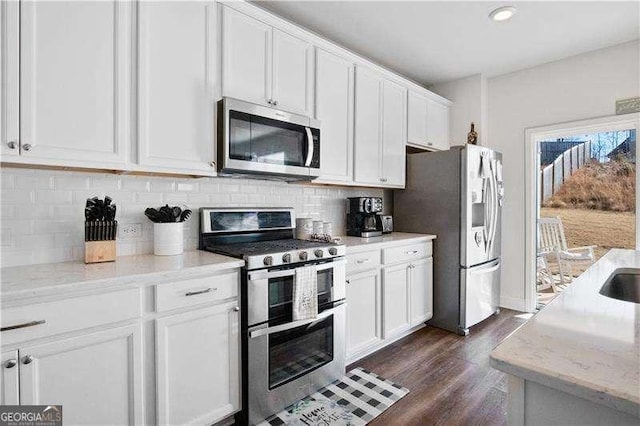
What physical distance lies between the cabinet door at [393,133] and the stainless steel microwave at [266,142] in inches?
37.8

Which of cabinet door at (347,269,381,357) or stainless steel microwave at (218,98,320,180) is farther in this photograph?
cabinet door at (347,269,381,357)

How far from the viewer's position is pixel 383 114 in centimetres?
313

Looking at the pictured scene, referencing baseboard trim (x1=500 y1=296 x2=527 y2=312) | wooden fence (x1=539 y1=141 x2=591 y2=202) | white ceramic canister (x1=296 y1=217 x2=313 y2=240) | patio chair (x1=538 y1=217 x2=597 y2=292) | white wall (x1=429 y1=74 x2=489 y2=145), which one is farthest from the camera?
white wall (x1=429 y1=74 x2=489 y2=145)

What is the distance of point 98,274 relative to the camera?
1.45 meters

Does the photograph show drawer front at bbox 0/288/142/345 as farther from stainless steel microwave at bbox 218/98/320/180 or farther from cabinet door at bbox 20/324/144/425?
stainless steel microwave at bbox 218/98/320/180

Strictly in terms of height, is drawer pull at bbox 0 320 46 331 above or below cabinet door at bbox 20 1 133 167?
below

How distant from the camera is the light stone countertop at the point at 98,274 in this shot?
4.04ft

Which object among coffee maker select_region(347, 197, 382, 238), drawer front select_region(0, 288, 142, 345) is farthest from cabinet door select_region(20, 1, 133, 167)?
coffee maker select_region(347, 197, 382, 238)

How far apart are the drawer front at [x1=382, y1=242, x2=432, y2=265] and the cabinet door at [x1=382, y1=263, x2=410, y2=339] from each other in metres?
0.06

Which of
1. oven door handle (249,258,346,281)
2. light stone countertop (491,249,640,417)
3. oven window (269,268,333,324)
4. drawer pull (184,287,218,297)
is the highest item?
light stone countertop (491,249,640,417)

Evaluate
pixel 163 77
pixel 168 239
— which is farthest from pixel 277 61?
pixel 168 239

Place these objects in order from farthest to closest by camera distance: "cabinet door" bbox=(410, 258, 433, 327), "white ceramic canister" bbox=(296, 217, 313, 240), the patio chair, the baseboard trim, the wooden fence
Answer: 1. the baseboard trim
2. the patio chair
3. the wooden fence
4. "cabinet door" bbox=(410, 258, 433, 327)
5. "white ceramic canister" bbox=(296, 217, 313, 240)

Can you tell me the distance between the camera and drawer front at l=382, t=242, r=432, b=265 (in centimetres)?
273

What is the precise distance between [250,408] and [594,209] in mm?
3657
